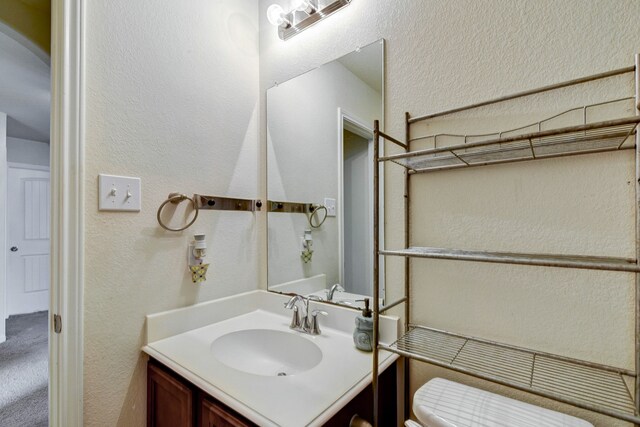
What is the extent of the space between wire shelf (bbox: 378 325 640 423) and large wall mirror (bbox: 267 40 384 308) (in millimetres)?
304

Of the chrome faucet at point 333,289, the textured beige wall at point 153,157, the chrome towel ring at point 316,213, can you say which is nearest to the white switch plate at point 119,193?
the textured beige wall at point 153,157

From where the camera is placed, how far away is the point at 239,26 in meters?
1.38

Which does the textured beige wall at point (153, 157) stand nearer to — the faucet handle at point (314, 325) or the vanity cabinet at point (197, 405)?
the vanity cabinet at point (197, 405)

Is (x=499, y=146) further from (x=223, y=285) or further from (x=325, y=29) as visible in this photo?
(x=223, y=285)

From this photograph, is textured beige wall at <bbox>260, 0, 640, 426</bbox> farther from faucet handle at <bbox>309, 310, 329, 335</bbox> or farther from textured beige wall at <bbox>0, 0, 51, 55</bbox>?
textured beige wall at <bbox>0, 0, 51, 55</bbox>

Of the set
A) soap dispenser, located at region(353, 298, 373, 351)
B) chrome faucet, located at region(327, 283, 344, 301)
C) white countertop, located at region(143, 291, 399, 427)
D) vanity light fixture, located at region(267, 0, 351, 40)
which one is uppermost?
vanity light fixture, located at region(267, 0, 351, 40)

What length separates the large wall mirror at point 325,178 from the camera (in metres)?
1.11

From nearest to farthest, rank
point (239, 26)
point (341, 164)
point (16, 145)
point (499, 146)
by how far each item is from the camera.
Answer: point (499, 146) → point (341, 164) → point (239, 26) → point (16, 145)

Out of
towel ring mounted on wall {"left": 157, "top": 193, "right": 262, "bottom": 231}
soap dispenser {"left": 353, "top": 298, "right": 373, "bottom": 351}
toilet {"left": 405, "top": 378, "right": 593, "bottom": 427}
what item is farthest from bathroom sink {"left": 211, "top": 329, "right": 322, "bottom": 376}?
towel ring mounted on wall {"left": 157, "top": 193, "right": 262, "bottom": 231}

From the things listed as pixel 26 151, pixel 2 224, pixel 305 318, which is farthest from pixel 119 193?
pixel 26 151

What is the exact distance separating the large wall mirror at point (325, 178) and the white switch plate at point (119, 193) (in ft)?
1.90

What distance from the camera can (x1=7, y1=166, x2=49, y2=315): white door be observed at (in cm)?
361

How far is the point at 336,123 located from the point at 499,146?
64 centimetres

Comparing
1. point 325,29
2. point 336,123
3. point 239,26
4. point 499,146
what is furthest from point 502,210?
point 239,26
